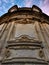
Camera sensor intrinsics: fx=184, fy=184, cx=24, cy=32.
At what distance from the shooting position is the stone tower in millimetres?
9961

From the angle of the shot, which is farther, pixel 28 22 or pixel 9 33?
pixel 28 22

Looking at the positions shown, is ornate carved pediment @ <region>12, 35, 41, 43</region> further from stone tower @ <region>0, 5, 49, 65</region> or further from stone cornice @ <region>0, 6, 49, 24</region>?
stone cornice @ <region>0, 6, 49, 24</region>

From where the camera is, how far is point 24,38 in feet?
40.2

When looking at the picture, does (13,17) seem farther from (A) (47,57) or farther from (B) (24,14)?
(A) (47,57)

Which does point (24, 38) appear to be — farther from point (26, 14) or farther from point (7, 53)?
point (26, 14)

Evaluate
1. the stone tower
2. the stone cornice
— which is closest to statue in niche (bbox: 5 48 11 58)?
the stone tower

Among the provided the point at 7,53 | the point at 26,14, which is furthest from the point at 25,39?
the point at 26,14

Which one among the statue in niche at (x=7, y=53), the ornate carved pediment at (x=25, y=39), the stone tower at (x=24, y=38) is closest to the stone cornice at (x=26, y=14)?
the stone tower at (x=24, y=38)

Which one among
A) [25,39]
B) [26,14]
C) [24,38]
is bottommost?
[25,39]

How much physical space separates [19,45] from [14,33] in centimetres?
232

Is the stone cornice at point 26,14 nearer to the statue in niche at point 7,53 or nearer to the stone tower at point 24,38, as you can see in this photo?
the stone tower at point 24,38

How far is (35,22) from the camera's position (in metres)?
15.5

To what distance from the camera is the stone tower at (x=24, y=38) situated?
9961 millimetres

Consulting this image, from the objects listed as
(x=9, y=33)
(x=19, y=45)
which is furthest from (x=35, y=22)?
(x=19, y=45)
